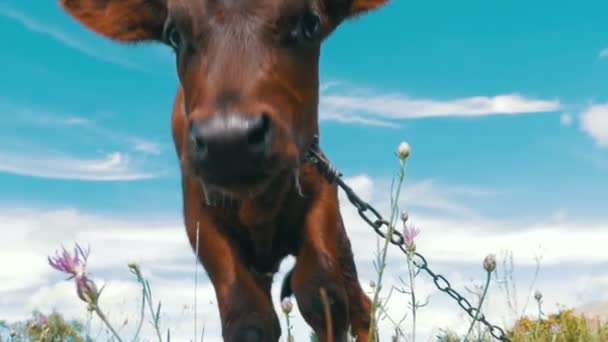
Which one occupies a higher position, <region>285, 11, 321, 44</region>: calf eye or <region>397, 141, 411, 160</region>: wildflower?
A: <region>285, 11, 321, 44</region>: calf eye

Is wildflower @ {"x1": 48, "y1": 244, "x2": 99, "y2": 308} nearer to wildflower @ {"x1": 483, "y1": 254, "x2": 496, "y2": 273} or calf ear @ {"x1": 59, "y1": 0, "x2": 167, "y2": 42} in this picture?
wildflower @ {"x1": 483, "y1": 254, "x2": 496, "y2": 273}

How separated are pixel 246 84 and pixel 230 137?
44 cm

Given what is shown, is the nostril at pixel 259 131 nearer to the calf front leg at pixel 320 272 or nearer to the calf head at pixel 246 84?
the calf head at pixel 246 84

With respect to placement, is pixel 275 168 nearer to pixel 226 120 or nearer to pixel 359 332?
pixel 226 120

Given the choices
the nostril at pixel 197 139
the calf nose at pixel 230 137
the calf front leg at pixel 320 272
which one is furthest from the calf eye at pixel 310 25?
the calf front leg at pixel 320 272

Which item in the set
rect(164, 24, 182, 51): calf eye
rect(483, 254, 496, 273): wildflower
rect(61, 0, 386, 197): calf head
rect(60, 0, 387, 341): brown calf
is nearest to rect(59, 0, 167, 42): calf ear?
rect(60, 0, 387, 341): brown calf

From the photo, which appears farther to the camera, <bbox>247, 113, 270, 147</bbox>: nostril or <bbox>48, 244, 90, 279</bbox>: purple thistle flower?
<bbox>247, 113, 270, 147</bbox>: nostril

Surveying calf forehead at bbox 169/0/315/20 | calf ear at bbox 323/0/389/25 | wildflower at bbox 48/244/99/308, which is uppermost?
calf ear at bbox 323/0/389/25

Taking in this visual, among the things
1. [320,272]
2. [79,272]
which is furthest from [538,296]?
[79,272]

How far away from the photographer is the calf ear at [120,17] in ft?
16.7

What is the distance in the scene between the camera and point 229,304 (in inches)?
186

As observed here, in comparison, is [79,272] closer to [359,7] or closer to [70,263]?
[70,263]

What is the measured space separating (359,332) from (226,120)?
298 cm

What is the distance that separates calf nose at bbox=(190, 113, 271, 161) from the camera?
3398 mm
